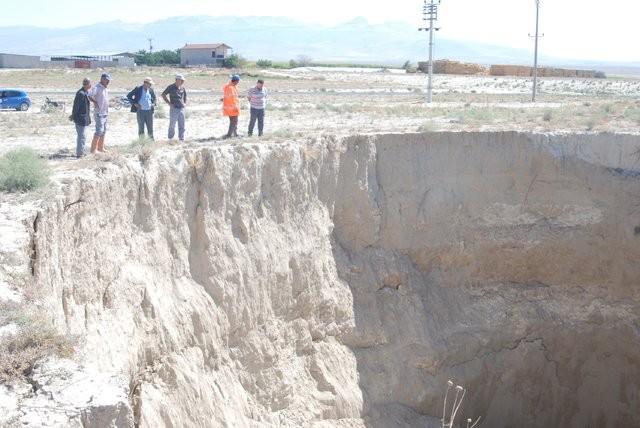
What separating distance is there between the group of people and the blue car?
12412 millimetres

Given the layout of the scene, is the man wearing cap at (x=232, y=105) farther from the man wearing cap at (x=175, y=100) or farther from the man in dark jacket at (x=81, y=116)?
the man in dark jacket at (x=81, y=116)

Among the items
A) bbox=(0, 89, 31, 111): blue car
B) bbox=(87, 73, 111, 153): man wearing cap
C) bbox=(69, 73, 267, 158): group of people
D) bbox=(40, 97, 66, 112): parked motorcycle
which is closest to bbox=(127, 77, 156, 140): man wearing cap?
bbox=(69, 73, 267, 158): group of people

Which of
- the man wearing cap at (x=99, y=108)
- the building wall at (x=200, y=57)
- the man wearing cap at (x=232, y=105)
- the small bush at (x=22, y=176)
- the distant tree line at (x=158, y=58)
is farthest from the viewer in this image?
the building wall at (x=200, y=57)

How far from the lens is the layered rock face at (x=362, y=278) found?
10023 millimetres

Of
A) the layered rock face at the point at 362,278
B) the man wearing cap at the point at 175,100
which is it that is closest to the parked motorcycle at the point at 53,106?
the man wearing cap at the point at 175,100

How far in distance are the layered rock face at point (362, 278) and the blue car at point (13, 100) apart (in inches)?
588

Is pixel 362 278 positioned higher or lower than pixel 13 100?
lower

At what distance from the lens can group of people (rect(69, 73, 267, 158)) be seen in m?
12.4

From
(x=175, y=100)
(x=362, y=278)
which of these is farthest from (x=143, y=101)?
(x=362, y=278)

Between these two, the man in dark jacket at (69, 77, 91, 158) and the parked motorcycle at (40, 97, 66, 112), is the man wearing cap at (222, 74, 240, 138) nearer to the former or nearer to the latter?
the man in dark jacket at (69, 77, 91, 158)

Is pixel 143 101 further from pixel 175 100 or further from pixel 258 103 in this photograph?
pixel 258 103

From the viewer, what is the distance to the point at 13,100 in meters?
25.0

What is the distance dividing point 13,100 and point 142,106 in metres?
13.3

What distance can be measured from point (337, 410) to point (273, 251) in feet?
9.74
